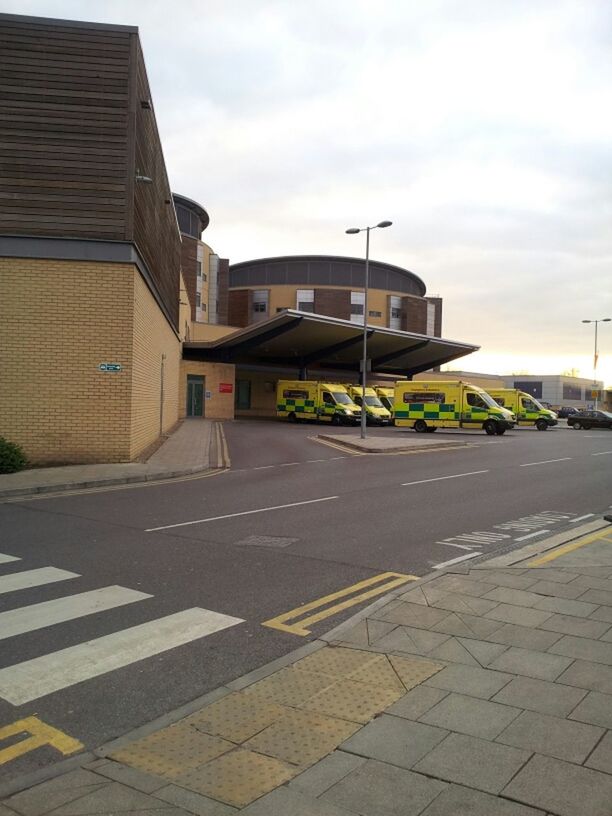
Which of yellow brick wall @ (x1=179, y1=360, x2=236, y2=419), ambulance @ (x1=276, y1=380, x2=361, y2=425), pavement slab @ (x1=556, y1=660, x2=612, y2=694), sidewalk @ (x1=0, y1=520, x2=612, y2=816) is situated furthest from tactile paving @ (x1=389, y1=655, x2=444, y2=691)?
yellow brick wall @ (x1=179, y1=360, x2=236, y2=419)

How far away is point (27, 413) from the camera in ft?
49.0

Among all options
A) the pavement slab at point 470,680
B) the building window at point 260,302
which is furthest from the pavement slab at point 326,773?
the building window at point 260,302

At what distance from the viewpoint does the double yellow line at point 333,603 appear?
17.1 ft

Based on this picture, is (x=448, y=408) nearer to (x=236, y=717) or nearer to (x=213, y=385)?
(x=213, y=385)

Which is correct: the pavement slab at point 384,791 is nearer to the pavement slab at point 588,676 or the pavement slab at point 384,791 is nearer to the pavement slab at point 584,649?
the pavement slab at point 588,676

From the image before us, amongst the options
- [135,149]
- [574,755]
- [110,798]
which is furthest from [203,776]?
[135,149]

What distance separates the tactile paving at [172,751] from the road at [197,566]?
0.24 meters

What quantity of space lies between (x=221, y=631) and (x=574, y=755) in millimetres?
2681

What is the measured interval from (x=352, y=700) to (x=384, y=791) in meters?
0.92

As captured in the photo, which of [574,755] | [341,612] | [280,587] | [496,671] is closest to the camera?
[574,755]

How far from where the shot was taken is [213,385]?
1752 inches

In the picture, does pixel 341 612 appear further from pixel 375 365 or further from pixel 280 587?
pixel 375 365

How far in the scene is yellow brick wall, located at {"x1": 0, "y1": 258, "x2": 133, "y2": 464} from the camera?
14.8 metres

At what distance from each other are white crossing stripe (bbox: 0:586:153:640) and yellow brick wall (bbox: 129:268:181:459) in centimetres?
1011
